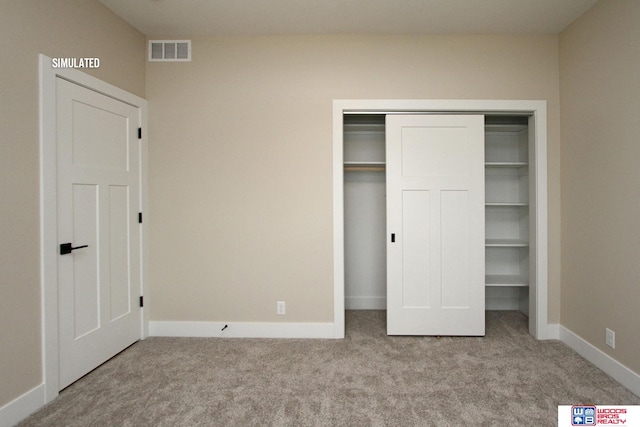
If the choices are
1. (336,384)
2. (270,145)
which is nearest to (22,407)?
(336,384)

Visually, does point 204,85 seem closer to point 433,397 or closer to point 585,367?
point 433,397

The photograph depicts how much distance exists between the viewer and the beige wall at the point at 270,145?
2998 mm

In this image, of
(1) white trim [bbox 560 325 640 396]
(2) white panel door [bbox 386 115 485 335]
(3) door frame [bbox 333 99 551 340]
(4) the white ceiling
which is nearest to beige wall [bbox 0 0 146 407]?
(4) the white ceiling

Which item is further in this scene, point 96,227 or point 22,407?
point 96,227

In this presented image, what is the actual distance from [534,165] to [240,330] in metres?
3.19

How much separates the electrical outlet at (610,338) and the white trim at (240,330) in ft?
7.08

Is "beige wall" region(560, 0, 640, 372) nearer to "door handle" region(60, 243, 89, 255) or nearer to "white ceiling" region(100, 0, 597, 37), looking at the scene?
"white ceiling" region(100, 0, 597, 37)

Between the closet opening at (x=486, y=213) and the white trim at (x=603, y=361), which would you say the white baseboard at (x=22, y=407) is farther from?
the white trim at (x=603, y=361)

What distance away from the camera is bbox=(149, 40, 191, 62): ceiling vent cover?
3.05 metres

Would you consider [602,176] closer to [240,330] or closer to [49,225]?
[240,330]

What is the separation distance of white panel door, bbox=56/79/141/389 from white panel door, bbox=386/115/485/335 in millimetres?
2370

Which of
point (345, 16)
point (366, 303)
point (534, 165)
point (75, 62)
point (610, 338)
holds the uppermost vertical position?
point (345, 16)

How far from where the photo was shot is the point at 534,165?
301cm

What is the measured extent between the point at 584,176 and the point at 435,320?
5.77ft
